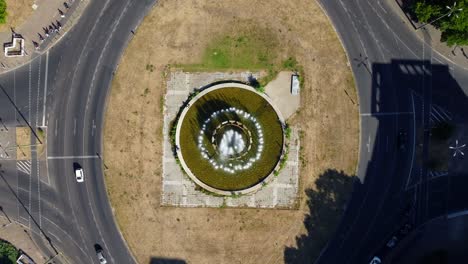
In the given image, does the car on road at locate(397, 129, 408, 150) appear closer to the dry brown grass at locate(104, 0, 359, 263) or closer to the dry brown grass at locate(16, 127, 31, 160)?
the dry brown grass at locate(104, 0, 359, 263)

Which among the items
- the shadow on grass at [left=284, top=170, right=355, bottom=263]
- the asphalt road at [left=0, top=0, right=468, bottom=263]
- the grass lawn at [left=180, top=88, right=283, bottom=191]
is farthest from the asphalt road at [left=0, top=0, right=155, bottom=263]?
the shadow on grass at [left=284, top=170, right=355, bottom=263]

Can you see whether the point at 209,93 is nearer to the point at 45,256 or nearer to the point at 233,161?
the point at 233,161

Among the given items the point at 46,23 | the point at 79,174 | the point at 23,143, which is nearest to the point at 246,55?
the point at 79,174

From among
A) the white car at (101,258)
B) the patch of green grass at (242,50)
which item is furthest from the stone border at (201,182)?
the white car at (101,258)

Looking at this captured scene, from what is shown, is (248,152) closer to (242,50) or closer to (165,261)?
(242,50)

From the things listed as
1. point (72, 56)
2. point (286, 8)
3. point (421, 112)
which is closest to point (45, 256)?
point (72, 56)

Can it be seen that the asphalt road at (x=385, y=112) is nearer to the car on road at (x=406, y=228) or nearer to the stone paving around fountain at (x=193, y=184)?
the car on road at (x=406, y=228)

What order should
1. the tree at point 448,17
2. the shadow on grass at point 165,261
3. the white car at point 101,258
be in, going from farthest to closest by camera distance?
the white car at point 101,258, the shadow on grass at point 165,261, the tree at point 448,17
